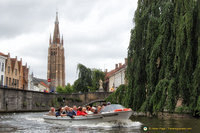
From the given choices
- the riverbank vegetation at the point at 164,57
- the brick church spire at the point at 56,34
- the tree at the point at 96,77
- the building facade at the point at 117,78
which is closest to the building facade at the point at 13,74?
the tree at the point at 96,77

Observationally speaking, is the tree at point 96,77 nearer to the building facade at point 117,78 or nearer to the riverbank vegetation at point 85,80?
the riverbank vegetation at point 85,80

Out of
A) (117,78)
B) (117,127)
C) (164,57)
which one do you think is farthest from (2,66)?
(117,127)

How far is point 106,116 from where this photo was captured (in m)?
16.6

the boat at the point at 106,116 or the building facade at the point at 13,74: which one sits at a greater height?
the building facade at the point at 13,74

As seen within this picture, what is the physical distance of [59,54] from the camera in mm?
132000

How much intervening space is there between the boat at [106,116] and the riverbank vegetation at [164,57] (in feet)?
6.23

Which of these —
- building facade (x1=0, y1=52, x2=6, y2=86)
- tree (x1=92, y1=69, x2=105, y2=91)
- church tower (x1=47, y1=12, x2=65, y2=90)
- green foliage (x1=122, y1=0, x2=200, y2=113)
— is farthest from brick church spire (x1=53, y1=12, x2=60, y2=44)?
green foliage (x1=122, y1=0, x2=200, y2=113)

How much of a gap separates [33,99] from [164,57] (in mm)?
30819

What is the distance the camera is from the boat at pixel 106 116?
1616 cm

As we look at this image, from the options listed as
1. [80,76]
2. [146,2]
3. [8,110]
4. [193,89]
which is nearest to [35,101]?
[8,110]

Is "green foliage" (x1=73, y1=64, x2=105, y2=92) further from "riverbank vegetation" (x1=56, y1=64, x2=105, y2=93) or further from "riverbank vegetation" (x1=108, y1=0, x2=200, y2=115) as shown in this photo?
"riverbank vegetation" (x1=108, y1=0, x2=200, y2=115)

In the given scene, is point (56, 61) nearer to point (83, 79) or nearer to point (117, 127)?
point (83, 79)

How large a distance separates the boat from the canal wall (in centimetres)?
1871

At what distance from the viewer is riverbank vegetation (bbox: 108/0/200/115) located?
16531 mm
